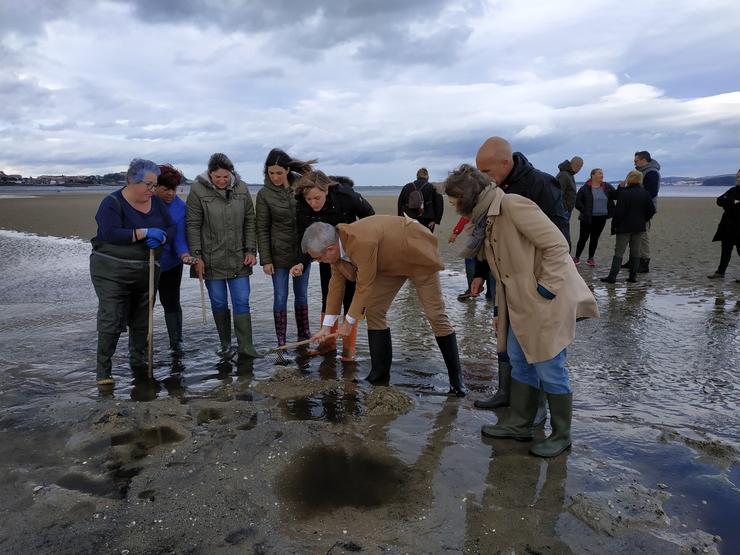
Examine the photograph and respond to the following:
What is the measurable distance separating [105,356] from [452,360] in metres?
3.13

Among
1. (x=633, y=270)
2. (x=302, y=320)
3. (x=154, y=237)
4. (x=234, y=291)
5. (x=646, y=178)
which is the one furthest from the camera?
(x=646, y=178)

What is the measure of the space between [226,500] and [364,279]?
1837mm

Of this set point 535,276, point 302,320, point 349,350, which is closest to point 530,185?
point 535,276

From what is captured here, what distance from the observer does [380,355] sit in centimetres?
498

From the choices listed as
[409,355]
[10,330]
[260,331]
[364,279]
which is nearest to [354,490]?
[364,279]

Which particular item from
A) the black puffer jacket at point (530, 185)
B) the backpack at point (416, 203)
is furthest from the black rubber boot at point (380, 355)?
the backpack at point (416, 203)

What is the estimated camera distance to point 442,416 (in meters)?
4.30

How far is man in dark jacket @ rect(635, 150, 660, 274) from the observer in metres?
10.6

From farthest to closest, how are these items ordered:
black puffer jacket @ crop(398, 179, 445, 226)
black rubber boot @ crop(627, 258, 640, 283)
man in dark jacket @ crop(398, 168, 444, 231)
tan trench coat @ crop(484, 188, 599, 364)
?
black rubber boot @ crop(627, 258, 640, 283) < black puffer jacket @ crop(398, 179, 445, 226) < man in dark jacket @ crop(398, 168, 444, 231) < tan trench coat @ crop(484, 188, 599, 364)

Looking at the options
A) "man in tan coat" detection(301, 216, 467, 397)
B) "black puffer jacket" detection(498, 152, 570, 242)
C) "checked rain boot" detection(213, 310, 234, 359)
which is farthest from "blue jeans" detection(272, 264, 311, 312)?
"black puffer jacket" detection(498, 152, 570, 242)

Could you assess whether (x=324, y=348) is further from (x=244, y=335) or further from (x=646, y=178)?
(x=646, y=178)

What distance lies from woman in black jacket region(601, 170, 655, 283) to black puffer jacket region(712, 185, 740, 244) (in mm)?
1437

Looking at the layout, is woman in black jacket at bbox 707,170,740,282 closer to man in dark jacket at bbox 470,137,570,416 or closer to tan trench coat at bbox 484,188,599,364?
man in dark jacket at bbox 470,137,570,416

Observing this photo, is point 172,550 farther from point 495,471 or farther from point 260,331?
point 260,331
